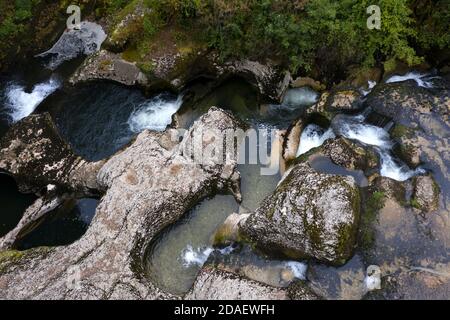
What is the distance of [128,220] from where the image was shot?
18.1 meters

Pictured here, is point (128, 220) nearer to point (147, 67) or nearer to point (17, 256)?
point (17, 256)

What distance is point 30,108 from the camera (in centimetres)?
2366

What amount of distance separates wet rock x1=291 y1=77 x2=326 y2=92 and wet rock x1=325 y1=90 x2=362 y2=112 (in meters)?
1.63

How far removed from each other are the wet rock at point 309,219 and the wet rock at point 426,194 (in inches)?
93.0

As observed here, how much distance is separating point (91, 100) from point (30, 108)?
10.2 ft

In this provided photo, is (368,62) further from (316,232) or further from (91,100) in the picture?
(91,100)

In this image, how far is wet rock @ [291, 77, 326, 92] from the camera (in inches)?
914

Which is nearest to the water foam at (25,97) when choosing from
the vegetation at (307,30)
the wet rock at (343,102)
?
the vegetation at (307,30)

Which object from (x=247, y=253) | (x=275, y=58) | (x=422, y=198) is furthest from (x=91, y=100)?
(x=422, y=198)

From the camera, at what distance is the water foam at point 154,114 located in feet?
74.9

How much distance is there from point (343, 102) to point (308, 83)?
2691 mm

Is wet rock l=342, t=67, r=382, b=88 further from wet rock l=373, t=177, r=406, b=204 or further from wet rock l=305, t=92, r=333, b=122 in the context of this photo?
wet rock l=373, t=177, r=406, b=204

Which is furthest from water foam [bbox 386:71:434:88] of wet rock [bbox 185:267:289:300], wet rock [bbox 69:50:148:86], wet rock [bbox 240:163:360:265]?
wet rock [bbox 69:50:148:86]

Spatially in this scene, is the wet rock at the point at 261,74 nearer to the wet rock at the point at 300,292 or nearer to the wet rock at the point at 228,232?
the wet rock at the point at 228,232
